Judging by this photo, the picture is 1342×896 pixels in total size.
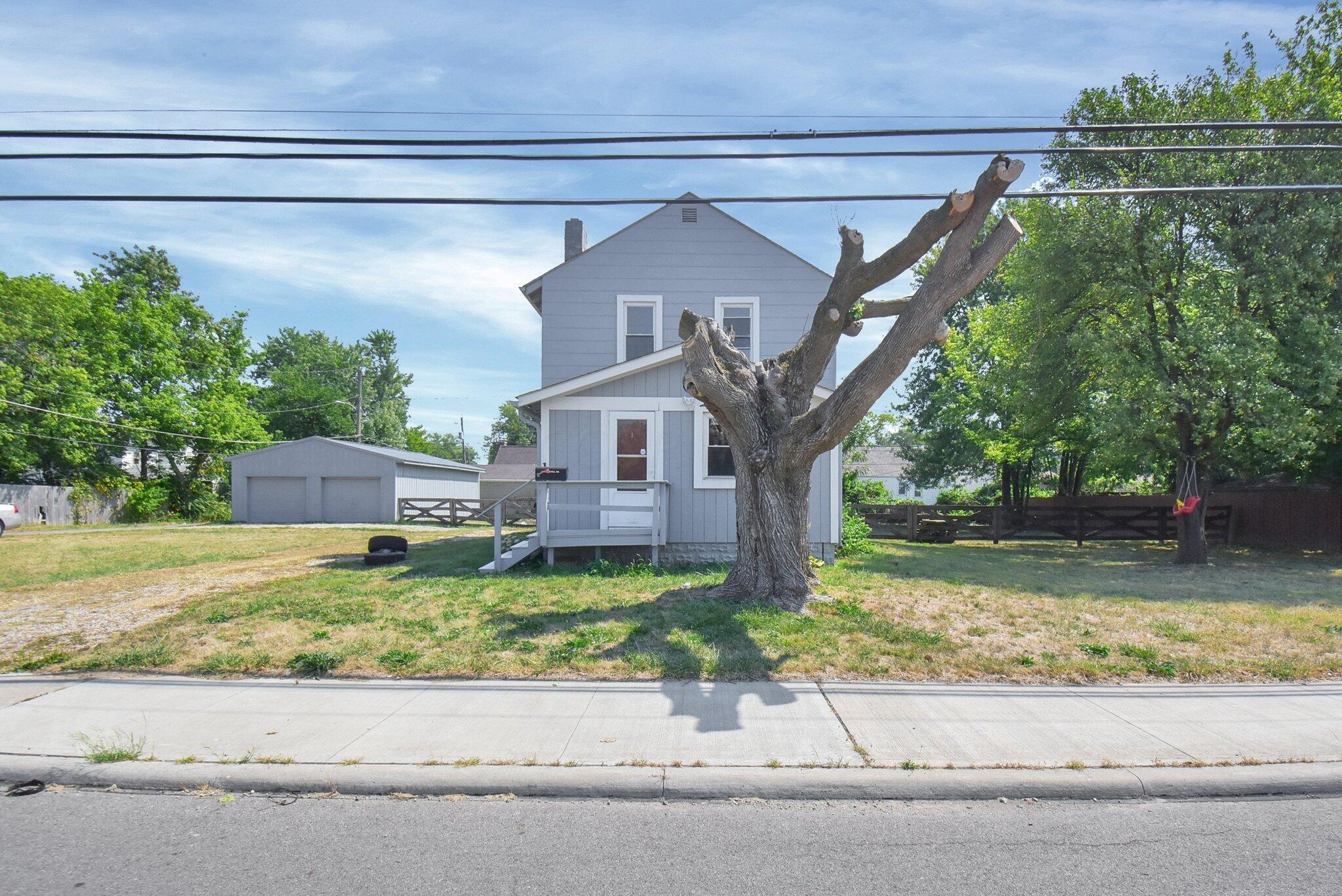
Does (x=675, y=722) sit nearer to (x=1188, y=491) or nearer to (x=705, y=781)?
(x=705, y=781)

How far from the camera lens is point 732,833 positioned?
4387mm

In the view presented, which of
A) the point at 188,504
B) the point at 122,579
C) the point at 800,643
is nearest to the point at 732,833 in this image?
the point at 800,643

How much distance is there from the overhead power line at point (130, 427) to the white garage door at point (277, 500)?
254 inches

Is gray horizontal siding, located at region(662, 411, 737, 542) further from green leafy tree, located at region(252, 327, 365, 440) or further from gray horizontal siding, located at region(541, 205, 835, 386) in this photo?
green leafy tree, located at region(252, 327, 365, 440)

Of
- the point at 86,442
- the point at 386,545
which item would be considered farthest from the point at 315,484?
the point at 386,545

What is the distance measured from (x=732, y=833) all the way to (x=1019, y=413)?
19.4m

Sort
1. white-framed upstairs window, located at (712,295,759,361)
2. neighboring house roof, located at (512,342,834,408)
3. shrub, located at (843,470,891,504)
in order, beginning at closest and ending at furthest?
neighboring house roof, located at (512,342,834,408), white-framed upstairs window, located at (712,295,759,361), shrub, located at (843,470,891,504)

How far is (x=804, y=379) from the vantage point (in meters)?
10.1

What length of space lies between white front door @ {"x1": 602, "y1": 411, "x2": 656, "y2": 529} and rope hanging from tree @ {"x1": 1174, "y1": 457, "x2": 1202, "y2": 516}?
11502 millimetres

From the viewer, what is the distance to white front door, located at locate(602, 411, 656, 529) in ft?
46.7

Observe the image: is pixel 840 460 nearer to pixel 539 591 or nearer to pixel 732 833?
pixel 539 591

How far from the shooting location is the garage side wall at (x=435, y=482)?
35.0 metres

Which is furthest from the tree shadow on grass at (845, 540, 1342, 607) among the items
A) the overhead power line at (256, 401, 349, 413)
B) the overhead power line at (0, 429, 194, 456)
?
the overhead power line at (256, 401, 349, 413)

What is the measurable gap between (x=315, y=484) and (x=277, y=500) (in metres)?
1.89
